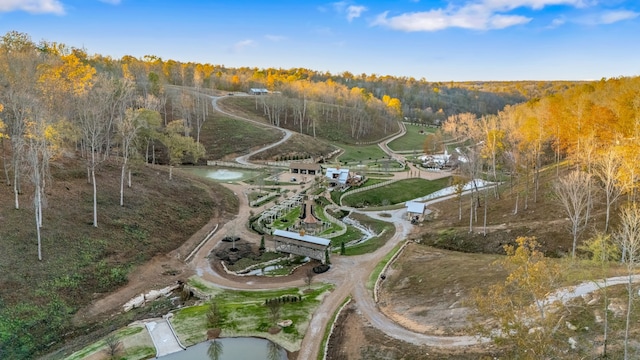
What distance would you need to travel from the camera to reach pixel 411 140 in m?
144

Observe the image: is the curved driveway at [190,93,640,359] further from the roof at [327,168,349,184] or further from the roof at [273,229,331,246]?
the roof at [327,168,349,184]

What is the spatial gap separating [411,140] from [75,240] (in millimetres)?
119366

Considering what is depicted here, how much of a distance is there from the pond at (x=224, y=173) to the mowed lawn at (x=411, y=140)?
57.6 meters

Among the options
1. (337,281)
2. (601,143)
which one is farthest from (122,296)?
(601,143)

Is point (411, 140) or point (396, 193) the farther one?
point (411, 140)

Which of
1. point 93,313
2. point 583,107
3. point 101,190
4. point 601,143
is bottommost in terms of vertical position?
point 93,313

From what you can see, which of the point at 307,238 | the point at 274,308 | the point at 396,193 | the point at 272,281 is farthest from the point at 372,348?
the point at 396,193

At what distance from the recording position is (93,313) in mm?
32719

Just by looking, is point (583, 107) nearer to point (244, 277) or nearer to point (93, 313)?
point (244, 277)

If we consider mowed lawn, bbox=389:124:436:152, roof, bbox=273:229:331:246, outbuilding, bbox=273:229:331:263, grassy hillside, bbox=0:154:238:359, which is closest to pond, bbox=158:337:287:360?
grassy hillside, bbox=0:154:238:359

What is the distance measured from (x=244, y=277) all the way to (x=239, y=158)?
62329 mm

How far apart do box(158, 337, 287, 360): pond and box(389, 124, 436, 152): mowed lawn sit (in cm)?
10500

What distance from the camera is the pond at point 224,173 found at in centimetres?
7989

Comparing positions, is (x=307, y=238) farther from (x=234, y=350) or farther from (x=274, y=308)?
(x=234, y=350)
